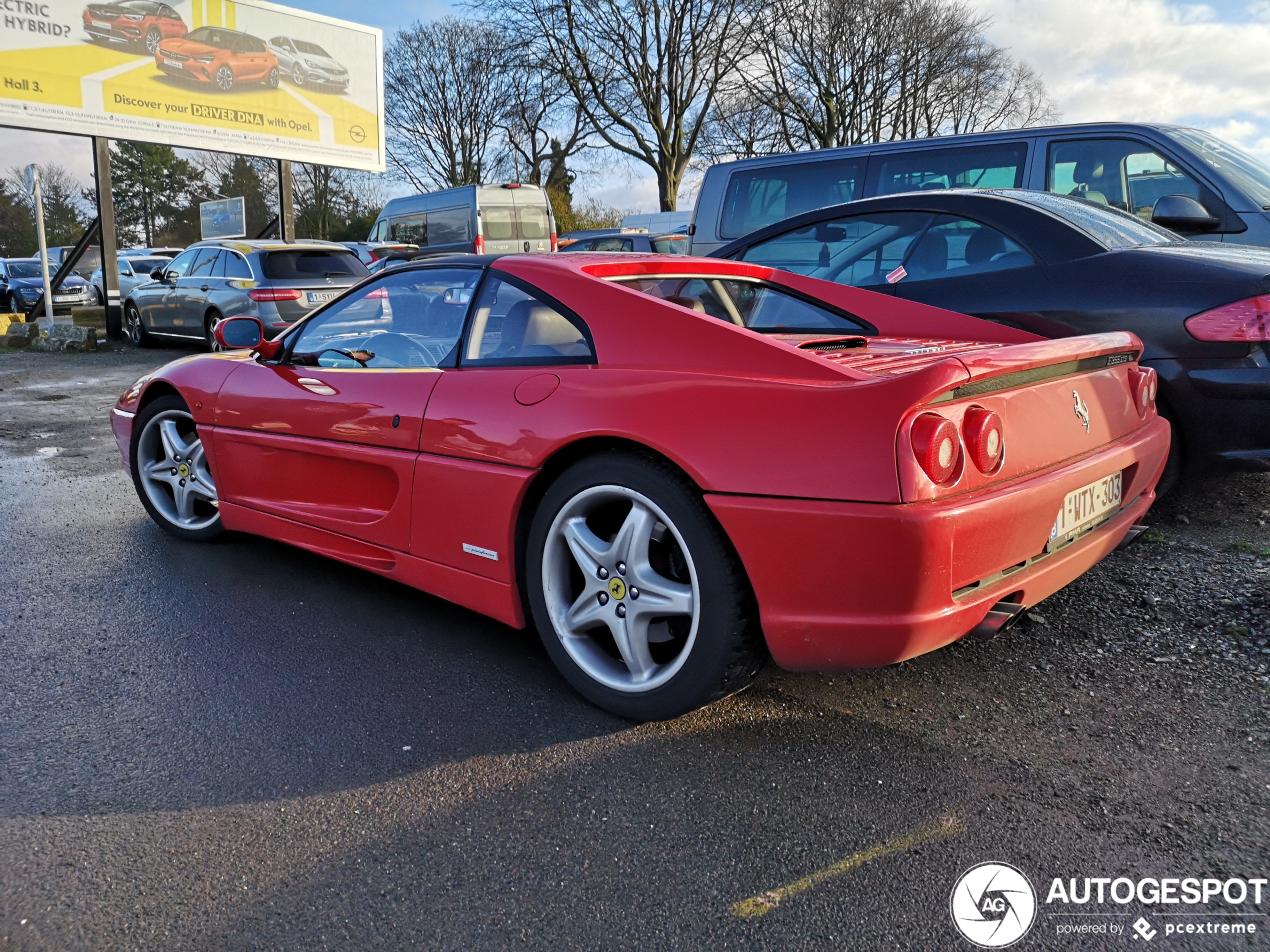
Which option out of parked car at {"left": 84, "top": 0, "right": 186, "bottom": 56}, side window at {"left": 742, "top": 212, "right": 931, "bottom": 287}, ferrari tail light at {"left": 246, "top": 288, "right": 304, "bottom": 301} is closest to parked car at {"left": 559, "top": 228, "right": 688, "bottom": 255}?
ferrari tail light at {"left": 246, "top": 288, "right": 304, "bottom": 301}

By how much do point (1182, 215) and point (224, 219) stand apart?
99.9ft

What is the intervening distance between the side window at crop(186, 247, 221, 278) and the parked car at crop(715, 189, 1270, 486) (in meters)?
9.85

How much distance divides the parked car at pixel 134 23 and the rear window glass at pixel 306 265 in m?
8.30

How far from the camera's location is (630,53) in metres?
30.2

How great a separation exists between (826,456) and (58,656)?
2.54m

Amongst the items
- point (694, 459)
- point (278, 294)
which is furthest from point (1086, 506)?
point (278, 294)

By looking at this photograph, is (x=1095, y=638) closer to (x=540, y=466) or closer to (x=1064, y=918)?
(x=1064, y=918)

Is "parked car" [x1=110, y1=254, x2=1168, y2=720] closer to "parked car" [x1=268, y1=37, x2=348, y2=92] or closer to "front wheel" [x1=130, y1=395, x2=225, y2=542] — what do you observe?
"front wheel" [x1=130, y1=395, x2=225, y2=542]

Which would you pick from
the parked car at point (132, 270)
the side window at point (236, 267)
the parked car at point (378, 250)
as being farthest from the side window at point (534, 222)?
the parked car at point (132, 270)

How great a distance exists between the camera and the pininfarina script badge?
A: 2611mm

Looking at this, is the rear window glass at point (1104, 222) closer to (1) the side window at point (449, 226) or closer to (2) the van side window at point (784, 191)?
(2) the van side window at point (784, 191)

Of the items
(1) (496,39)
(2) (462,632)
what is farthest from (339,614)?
(1) (496,39)

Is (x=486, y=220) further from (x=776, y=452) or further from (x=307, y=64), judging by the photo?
(x=776, y=452)

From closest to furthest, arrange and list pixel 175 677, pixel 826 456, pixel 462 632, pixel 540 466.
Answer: pixel 826 456 → pixel 540 466 → pixel 175 677 → pixel 462 632
